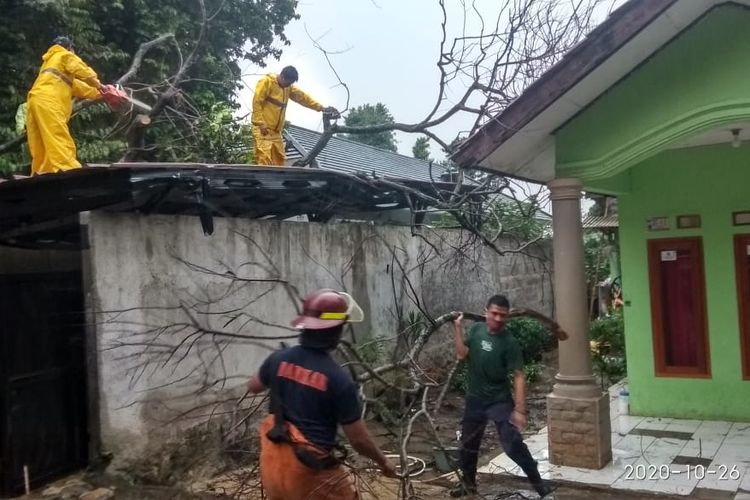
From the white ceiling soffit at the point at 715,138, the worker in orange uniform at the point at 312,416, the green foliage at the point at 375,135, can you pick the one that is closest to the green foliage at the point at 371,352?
the white ceiling soffit at the point at 715,138

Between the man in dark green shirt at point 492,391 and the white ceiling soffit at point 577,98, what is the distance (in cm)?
163

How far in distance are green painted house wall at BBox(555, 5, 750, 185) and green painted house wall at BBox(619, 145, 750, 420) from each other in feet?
6.71

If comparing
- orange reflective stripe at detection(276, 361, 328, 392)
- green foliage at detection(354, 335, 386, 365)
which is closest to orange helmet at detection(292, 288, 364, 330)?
orange reflective stripe at detection(276, 361, 328, 392)

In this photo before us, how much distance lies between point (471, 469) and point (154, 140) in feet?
28.6

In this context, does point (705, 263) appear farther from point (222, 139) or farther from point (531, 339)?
point (222, 139)

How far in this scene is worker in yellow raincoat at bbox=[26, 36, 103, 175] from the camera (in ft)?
21.3

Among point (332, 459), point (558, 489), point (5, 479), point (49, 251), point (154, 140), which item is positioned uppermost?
point (154, 140)

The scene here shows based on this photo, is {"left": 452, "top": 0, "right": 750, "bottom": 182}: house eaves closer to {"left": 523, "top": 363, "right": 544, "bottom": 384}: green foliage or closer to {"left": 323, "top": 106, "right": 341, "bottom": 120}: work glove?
{"left": 323, "top": 106, "right": 341, "bottom": 120}: work glove

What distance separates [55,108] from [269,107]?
2.62 meters

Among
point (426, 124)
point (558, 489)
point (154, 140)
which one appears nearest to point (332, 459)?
point (558, 489)

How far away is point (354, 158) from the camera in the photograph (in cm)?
1706

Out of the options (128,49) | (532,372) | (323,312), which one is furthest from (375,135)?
(323,312)

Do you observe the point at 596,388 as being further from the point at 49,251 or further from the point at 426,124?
the point at 49,251

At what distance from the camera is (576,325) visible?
651 centimetres
